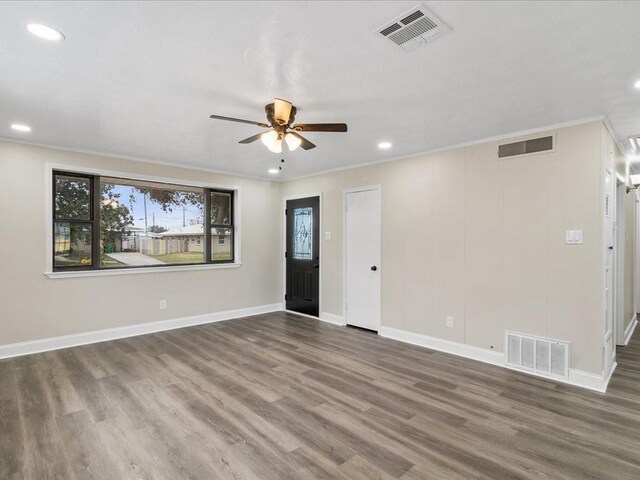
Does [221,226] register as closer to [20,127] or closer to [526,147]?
[20,127]

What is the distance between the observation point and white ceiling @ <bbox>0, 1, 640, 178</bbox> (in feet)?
5.80

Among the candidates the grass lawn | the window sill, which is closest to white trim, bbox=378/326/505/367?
the window sill

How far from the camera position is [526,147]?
3607mm

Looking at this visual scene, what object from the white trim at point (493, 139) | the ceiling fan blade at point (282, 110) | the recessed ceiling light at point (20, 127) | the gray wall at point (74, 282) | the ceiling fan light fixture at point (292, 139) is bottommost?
the gray wall at point (74, 282)

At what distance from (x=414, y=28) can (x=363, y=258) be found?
146 inches

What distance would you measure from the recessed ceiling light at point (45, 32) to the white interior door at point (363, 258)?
12.9 feet

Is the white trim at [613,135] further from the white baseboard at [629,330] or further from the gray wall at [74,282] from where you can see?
the gray wall at [74,282]

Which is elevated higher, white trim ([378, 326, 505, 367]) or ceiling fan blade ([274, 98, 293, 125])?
ceiling fan blade ([274, 98, 293, 125])

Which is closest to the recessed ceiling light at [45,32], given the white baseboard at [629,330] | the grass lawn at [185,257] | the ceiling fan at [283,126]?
the ceiling fan at [283,126]

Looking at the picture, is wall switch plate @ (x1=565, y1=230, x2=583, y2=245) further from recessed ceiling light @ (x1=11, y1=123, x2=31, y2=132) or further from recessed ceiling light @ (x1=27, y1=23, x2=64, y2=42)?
recessed ceiling light @ (x1=11, y1=123, x2=31, y2=132)

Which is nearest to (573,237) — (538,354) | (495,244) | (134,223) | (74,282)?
(495,244)

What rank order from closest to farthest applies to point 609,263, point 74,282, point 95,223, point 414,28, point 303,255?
point 414,28 < point 609,263 < point 74,282 < point 95,223 < point 303,255

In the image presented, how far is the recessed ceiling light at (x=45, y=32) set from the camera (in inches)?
73.5

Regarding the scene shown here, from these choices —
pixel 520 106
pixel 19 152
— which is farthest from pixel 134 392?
pixel 520 106
